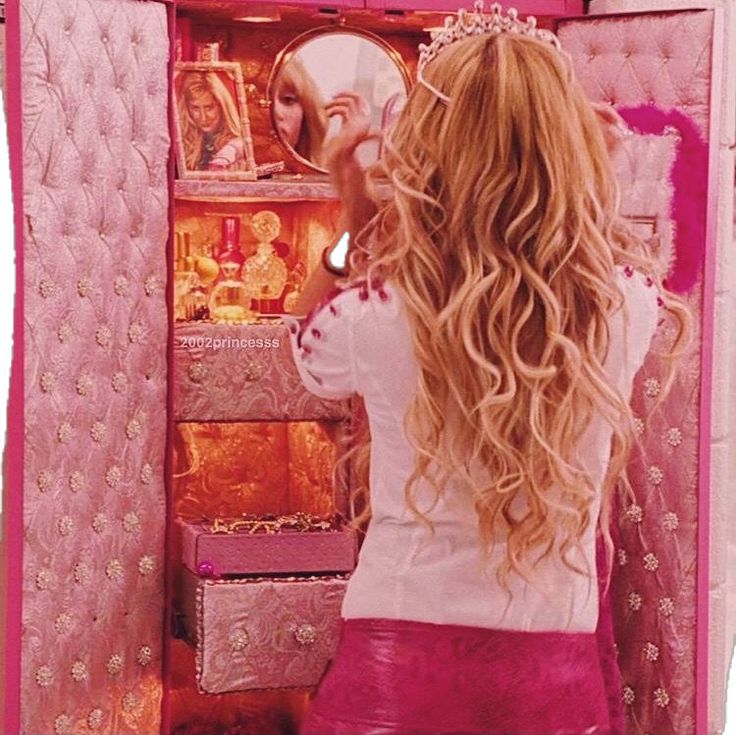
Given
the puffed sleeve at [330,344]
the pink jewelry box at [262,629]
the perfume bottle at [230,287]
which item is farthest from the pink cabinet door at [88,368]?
the puffed sleeve at [330,344]

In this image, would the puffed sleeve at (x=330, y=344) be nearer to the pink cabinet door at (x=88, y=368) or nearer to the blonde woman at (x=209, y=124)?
the pink cabinet door at (x=88, y=368)

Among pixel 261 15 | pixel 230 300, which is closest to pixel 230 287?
pixel 230 300

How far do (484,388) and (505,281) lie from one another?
14 centimetres

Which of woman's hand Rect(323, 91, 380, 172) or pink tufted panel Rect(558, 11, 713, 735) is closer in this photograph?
pink tufted panel Rect(558, 11, 713, 735)

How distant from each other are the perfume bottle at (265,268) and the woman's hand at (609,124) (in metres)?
0.81

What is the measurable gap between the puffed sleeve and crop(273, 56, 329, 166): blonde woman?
125 cm

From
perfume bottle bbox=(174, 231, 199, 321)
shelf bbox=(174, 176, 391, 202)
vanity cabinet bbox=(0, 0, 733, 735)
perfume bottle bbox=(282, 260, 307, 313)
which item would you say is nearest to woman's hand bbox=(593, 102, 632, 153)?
vanity cabinet bbox=(0, 0, 733, 735)

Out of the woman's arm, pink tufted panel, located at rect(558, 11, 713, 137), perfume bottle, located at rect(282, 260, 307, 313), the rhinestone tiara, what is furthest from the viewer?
perfume bottle, located at rect(282, 260, 307, 313)

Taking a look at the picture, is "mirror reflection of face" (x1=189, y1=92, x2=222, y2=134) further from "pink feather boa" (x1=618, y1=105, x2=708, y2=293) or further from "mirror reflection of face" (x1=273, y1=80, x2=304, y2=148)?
"pink feather boa" (x1=618, y1=105, x2=708, y2=293)

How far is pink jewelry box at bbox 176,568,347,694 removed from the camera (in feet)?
9.64

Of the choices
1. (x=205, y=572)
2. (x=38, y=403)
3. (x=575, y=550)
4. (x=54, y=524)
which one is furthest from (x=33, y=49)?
(x=575, y=550)

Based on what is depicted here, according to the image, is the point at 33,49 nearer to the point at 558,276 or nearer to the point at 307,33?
the point at 307,33

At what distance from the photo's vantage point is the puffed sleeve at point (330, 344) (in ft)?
6.57

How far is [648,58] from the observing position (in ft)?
9.75
